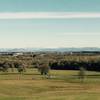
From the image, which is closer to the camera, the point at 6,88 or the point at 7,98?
the point at 7,98

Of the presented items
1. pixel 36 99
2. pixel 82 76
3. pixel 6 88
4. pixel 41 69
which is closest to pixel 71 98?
pixel 36 99

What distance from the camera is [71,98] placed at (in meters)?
59.7

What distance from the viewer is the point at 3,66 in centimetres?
15700

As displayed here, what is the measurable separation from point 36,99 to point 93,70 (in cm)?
9435

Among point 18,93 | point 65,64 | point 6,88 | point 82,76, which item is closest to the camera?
point 18,93

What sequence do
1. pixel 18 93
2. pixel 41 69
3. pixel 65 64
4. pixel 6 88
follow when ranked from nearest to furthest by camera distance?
pixel 18 93 < pixel 6 88 < pixel 41 69 < pixel 65 64

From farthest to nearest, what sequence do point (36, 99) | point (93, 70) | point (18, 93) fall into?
point (93, 70) < point (18, 93) < point (36, 99)

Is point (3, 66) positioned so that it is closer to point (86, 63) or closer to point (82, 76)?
point (86, 63)

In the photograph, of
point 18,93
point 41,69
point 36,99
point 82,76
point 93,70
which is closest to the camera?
point 36,99

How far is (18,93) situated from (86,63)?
89995mm

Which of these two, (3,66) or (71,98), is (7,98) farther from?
(3,66)

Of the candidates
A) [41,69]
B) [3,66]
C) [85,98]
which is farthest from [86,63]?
[85,98]

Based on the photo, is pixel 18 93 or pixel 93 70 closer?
pixel 18 93

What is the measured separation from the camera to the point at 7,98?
62.0 m
